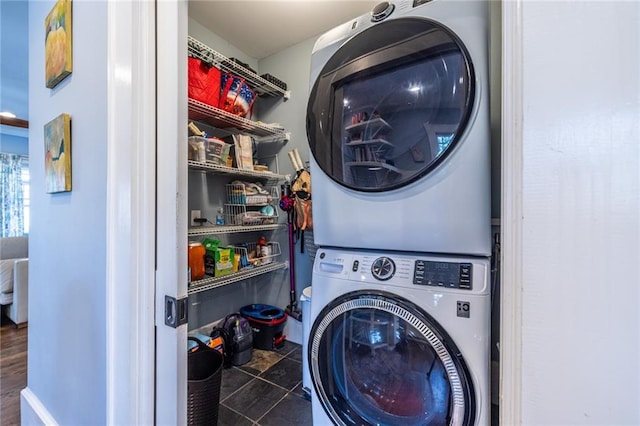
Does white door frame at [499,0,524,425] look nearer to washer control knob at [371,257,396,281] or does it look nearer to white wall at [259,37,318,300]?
washer control knob at [371,257,396,281]

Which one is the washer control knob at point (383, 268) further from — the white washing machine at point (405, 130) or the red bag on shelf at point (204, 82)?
the red bag on shelf at point (204, 82)

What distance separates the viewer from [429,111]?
911 mm

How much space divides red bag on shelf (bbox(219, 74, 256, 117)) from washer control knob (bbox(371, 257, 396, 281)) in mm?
1635

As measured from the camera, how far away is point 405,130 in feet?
3.15

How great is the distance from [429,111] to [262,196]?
159cm

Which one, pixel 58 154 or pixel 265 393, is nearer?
pixel 58 154

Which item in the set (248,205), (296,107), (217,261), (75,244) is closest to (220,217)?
(248,205)

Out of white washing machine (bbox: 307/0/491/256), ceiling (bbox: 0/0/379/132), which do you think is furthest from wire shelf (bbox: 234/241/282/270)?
ceiling (bbox: 0/0/379/132)

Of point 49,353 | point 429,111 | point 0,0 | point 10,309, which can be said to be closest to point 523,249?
point 429,111

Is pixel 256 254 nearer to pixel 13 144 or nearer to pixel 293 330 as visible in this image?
pixel 293 330

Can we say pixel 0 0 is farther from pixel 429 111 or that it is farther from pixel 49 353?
pixel 429 111

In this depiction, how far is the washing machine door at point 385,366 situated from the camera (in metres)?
0.81

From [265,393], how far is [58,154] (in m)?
1.58

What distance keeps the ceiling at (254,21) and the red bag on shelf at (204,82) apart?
1.51 ft
